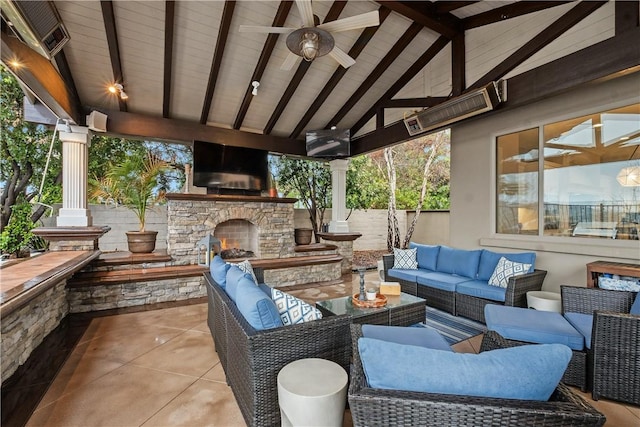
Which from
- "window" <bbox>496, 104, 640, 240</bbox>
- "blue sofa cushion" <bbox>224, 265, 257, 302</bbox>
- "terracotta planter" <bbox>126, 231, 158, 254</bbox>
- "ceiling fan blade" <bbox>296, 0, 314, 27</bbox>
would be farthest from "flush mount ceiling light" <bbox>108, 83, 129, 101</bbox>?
"window" <bbox>496, 104, 640, 240</bbox>

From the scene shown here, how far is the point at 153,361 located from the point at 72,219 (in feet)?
9.69

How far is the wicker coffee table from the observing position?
2.64 metres

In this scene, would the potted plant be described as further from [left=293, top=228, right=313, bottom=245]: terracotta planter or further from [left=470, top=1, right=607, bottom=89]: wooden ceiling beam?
[left=470, top=1, right=607, bottom=89]: wooden ceiling beam

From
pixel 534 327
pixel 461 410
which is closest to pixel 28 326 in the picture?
pixel 461 410

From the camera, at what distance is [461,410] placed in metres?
1.13

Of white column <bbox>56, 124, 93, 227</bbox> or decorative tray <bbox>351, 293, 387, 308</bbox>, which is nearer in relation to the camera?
decorative tray <bbox>351, 293, 387, 308</bbox>

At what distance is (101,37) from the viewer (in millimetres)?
3932

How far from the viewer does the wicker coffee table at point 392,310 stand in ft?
8.67

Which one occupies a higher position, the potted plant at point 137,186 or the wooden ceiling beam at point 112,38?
the wooden ceiling beam at point 112,38

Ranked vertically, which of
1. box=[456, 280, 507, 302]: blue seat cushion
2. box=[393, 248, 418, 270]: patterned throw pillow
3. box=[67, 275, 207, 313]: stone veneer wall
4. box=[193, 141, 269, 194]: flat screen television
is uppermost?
box=[193, 141, 269, 194]: flat screen television

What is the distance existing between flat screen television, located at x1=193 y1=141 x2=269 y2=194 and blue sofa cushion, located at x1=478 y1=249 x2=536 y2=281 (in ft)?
13.9

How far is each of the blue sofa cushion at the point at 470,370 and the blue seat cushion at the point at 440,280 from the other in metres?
3.00

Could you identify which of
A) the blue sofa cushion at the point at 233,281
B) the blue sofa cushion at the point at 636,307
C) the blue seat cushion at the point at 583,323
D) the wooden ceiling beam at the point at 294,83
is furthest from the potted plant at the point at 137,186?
the blue sofa cushion at the point at 636,307

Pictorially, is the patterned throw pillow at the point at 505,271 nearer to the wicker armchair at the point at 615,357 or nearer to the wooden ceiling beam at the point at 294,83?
the wicker armchair at the point at 615,357
